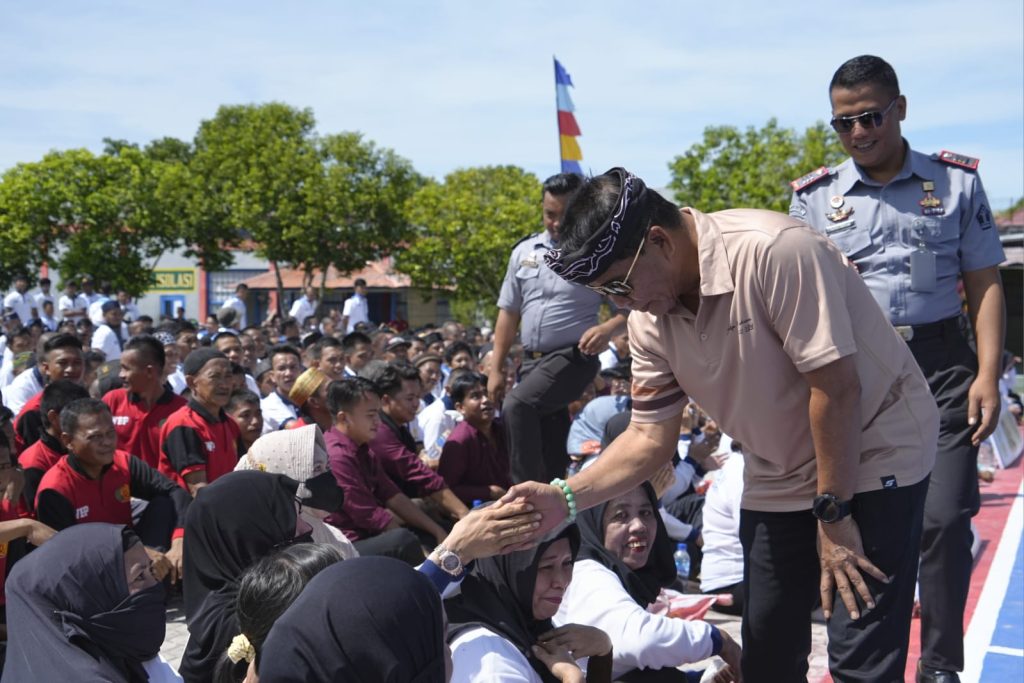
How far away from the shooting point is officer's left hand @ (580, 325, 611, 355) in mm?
5113

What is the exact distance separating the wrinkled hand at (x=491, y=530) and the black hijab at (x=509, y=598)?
229mm

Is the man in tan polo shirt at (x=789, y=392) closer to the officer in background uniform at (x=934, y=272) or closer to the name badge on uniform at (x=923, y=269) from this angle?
the officer in background uniform at (x=934, y=272)

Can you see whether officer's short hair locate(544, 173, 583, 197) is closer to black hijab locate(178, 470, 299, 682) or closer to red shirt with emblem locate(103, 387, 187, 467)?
black hijab locate(178, 470, 299, 682)

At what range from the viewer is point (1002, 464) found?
10.1 meters

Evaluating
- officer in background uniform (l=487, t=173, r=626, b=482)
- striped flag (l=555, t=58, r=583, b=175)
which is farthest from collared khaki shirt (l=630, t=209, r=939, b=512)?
striped flag (l=555, t=58, r=583, b=175)

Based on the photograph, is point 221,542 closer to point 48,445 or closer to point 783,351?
point 783,351

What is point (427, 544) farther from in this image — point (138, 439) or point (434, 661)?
point (434, 661)

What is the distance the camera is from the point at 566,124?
39.5 ft

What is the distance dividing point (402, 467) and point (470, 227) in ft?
Answer: 81.9

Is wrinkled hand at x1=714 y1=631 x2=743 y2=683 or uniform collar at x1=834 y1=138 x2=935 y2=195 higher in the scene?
uniform collar at x1=834 y1=138 x2=935 y2=195

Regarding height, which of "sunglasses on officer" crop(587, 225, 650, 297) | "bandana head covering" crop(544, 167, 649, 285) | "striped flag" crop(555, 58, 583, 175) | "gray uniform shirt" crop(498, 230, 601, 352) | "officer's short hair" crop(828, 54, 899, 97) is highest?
"striped flag" crop(555, 58, 583, 175)

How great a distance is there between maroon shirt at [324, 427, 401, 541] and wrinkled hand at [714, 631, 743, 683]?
2328 millimetres

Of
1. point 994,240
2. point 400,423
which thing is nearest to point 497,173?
point 400,423

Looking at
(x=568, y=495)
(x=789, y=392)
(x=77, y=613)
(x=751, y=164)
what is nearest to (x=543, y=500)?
(x=568, y=495)
